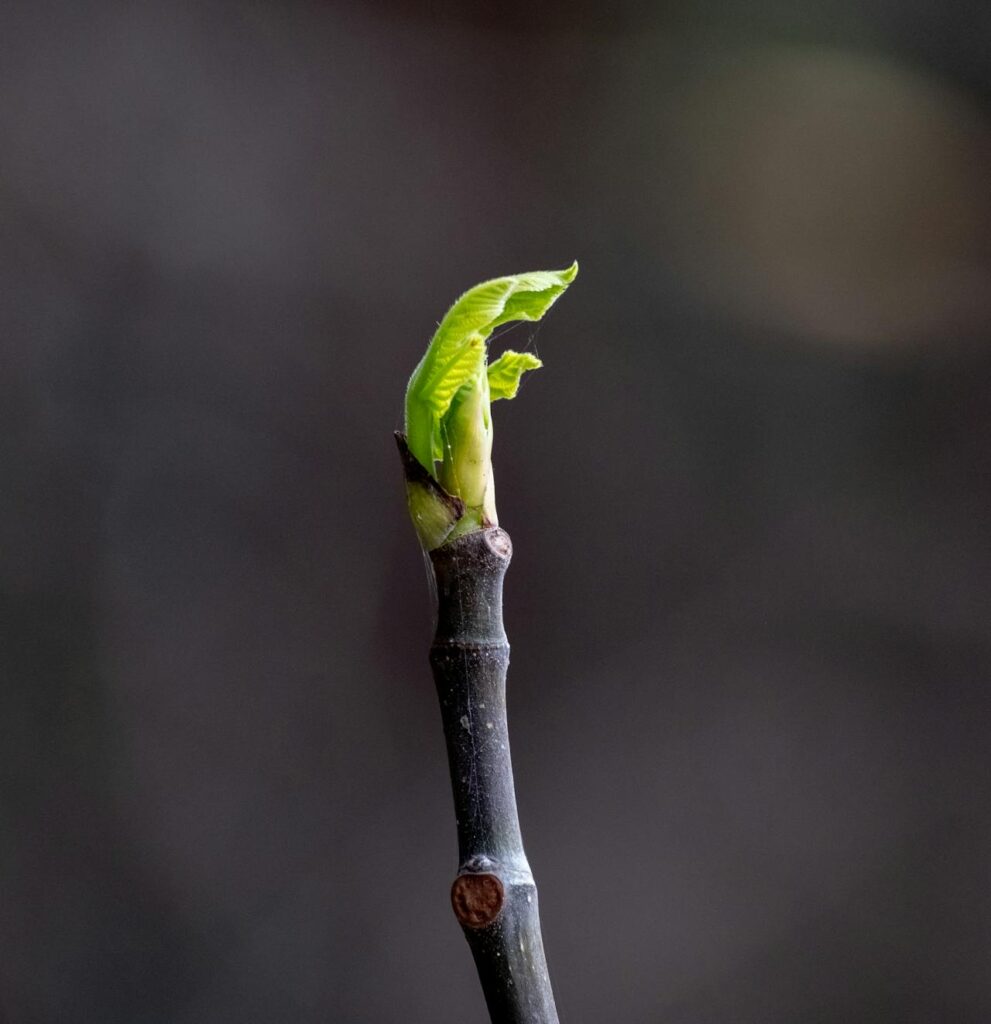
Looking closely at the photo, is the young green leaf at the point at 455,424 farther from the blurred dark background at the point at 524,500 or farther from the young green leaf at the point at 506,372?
the blurred dark background at the point at 524,500

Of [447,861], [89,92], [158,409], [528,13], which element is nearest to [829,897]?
[447,861]

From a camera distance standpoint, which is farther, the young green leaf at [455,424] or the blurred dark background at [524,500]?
the blurred dark background at [524,500]

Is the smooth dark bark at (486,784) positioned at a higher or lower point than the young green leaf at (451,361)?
lower

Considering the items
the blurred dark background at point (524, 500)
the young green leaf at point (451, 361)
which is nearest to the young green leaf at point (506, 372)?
the young green leaf at point (451, 361)

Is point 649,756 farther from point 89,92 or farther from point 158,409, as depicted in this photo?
point 89,92

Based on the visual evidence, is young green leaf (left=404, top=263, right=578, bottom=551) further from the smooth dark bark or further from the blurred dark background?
the blurred dark background

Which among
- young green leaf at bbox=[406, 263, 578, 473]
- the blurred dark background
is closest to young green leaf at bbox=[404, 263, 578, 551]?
young green leaf at bbox=[406, 263, 578, 473]

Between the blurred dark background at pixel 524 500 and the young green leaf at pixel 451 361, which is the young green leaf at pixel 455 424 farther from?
the blurred dark background at pixel 524 500
